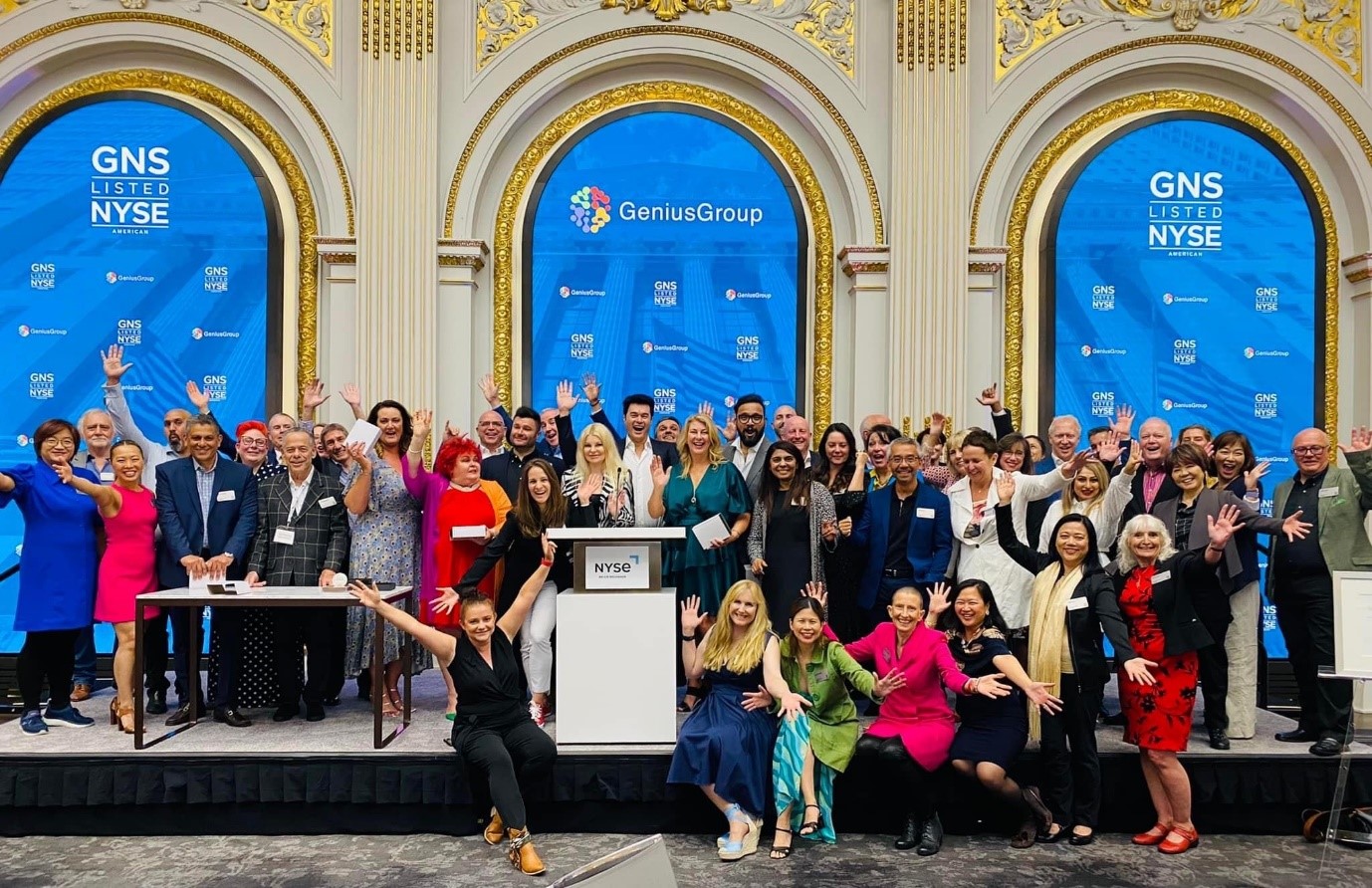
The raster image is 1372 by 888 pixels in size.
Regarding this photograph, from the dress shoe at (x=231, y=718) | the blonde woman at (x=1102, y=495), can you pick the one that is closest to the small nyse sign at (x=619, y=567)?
the dress shoe at (x=231, y=718)

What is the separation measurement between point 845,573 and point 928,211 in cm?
348

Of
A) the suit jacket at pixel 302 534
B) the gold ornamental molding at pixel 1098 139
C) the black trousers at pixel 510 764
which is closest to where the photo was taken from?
the black trousers at pixel 510 764

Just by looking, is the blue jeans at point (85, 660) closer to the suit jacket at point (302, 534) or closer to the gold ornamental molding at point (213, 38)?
the suit jacket at point (302, 534)

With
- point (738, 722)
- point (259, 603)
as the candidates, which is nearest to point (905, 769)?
point (738, 722)

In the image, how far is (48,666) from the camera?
564cm

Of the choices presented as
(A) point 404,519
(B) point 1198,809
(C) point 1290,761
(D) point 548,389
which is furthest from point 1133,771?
A: (D) point 548,389

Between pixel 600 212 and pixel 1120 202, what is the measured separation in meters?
3.80

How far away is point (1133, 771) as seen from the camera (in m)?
5.15

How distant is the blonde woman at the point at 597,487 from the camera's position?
5773mm

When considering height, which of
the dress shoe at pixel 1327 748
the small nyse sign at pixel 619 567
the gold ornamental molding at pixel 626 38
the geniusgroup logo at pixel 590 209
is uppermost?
the gold ornamental molding at pixel 626 38

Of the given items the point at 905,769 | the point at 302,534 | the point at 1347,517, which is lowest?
the point at 905,769

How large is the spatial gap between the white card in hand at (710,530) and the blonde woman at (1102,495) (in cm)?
155

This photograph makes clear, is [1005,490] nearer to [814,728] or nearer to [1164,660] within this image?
[1164,660]

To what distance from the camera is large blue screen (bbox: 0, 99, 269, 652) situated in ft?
27.2
